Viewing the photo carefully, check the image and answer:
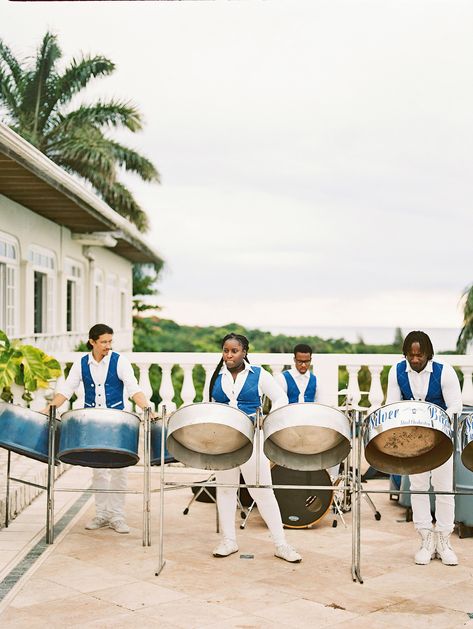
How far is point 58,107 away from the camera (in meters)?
21.0

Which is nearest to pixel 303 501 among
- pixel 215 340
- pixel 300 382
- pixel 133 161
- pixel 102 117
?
pixel 300 382

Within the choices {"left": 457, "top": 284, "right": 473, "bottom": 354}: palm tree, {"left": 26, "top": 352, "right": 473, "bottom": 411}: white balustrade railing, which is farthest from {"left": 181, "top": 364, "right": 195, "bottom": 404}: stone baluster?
{"left": 457, "top": 284, "right": 473, "bottom": 354}: palm tree

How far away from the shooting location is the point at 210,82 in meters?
38.7

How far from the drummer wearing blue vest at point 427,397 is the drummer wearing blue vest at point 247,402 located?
1.91 ft

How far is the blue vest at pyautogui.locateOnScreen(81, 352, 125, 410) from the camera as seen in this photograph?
5.18 metres

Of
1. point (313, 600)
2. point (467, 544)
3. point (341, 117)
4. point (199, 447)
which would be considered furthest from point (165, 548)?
point (341, 117)

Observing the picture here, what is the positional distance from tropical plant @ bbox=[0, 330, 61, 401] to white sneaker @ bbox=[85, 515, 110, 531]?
188 centimetres

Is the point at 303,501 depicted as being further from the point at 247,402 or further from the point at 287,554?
the point at 247,402

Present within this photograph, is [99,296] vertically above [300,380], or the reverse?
[99,296]

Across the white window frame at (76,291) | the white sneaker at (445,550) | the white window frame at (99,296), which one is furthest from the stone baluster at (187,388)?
the white window frame at (99,296)

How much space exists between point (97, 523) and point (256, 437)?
1.35 meters

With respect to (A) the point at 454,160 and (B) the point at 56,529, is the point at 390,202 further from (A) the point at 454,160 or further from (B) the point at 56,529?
(B) the point at 56,529

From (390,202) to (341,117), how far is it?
449cm

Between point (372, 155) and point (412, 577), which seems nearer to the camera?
point (412, 577)
